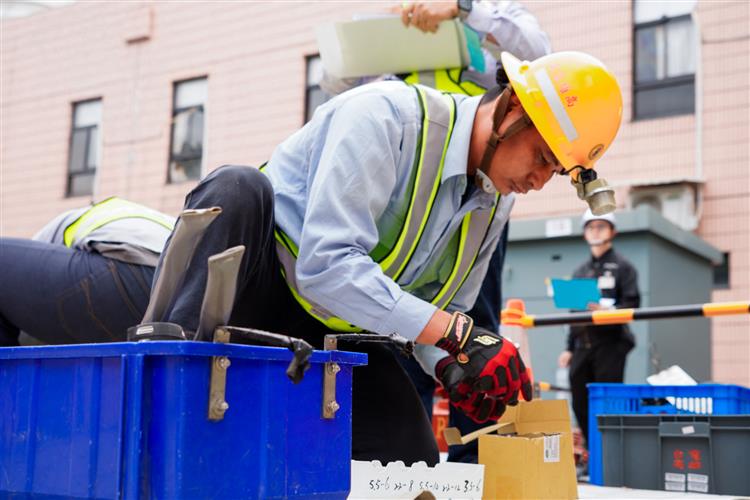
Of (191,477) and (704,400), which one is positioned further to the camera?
(704,400)

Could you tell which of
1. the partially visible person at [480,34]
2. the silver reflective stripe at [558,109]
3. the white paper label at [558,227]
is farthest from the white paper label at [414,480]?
the white paper label at [558,227]

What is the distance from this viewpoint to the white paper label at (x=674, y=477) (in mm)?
3689

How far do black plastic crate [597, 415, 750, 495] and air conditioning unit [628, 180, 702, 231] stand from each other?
5175 millimetres

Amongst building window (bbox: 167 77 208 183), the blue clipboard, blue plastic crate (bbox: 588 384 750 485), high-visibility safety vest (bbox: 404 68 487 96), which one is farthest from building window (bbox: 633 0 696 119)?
high-visibility safety vest (bbox: 404 68 487 96)

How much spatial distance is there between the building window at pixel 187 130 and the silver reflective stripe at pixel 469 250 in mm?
9874

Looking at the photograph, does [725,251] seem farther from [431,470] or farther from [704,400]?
[431,470]

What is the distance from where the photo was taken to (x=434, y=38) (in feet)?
10.5

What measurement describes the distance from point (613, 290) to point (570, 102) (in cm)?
372

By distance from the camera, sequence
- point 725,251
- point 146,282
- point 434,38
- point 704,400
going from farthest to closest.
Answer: point 725,251 → point 704,400 → point 434,38 → point 146,282

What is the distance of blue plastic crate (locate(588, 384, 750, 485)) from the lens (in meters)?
3.63

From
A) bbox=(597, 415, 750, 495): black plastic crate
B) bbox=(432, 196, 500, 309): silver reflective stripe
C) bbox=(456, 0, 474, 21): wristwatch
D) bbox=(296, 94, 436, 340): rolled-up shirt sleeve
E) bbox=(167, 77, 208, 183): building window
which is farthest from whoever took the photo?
bbox=(167, 77, 208, 183): building window

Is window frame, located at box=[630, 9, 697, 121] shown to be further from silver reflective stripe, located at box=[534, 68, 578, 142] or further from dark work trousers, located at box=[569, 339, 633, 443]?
silver reflective stripe, located at box=[534, 68, 578, 142]

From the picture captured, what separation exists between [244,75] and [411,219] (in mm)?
9873

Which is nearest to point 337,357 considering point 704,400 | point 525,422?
point 525,422
